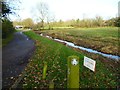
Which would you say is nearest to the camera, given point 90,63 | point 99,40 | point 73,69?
point 73,69

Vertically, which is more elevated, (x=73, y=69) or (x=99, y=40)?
(x=73, y=69)

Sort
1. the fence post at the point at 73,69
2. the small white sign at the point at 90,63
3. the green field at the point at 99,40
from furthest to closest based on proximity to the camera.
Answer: the green field at the point at 99,40 → the small white sign at the point at 90,63 → the fence post at the point at 73,69

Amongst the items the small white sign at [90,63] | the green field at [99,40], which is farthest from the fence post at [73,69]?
the green field at [99,40]

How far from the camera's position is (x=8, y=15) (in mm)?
28359

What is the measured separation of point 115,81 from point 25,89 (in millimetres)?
4090

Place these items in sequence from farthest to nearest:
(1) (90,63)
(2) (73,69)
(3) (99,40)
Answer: (3) (99,40), (1) (90,63), (2) (73,69)

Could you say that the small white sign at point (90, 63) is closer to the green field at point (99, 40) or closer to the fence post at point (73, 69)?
the fence post at point (73, 69)

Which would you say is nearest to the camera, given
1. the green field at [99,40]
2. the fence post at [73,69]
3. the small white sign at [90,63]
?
the fence post at [73,69]

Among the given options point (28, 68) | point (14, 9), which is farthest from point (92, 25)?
point (28, 68)

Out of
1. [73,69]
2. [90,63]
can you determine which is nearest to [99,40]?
[90,63]

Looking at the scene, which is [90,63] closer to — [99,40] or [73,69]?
[73,69]

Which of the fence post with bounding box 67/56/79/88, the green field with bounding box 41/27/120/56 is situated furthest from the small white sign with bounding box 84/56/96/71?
the green field with bounding box 41/27/120/56

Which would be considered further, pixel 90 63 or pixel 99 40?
pixel 99 40

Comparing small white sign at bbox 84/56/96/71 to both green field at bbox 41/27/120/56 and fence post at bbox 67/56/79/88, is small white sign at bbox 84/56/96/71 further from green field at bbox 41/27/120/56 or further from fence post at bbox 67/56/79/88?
green field at bbox 41/27/120/56
